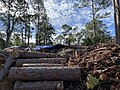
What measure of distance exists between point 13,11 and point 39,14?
5.76 m

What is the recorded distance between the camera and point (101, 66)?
5926mm

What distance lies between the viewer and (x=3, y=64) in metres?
7.13

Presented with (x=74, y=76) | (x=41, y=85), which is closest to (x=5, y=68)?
(x=41, y=85)

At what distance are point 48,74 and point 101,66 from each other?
1.31m

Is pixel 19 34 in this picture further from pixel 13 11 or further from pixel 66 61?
pixel 66 61

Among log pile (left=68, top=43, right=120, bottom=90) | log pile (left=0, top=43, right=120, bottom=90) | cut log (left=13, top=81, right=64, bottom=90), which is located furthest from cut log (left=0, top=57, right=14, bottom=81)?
log pile (left=68, top=43, right=120, bottom=90)

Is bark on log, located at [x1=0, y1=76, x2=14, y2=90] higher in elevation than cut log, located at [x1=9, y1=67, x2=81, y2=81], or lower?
lower

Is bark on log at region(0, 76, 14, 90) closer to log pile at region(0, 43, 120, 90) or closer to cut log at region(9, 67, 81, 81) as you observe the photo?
log pile at region(0, 43, 120, 90)

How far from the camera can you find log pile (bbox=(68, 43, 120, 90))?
17.5ft

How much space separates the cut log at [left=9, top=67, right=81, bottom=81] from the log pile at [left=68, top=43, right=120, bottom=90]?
313 mm

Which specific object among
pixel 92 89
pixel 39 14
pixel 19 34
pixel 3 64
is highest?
pixel 39 14

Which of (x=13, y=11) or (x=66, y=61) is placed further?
(x=13, y=11)

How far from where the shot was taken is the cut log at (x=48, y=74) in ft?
18.3

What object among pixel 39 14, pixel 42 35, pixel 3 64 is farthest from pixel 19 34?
pixel 3 64
